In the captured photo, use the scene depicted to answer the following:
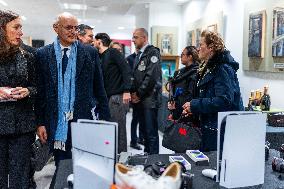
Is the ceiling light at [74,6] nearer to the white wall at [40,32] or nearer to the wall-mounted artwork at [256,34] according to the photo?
the wall-mounted artwork at [256,34]

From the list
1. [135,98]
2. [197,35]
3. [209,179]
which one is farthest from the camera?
[197,35]

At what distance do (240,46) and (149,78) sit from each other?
4.86 feet

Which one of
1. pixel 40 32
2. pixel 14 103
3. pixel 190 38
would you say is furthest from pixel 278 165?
pixel 40 32

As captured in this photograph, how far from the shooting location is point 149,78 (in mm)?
4062

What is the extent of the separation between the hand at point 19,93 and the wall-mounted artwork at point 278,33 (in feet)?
8.49

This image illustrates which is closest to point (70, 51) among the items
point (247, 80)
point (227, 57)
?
point (227, 57)

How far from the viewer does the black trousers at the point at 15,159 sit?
227cm

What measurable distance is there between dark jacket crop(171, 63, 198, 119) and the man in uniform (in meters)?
0.31

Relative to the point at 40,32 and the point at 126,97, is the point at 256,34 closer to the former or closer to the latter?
the point at 126,97

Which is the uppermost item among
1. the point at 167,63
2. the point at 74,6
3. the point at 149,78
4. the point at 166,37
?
the point at 74,6

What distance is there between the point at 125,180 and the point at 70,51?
1.46 meters

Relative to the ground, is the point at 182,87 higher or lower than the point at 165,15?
lower

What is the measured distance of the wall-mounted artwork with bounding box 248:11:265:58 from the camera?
4.07m

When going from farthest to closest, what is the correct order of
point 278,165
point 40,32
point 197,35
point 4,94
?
point 40,32 < point 197,35 < point 4,94 < point 278,165
